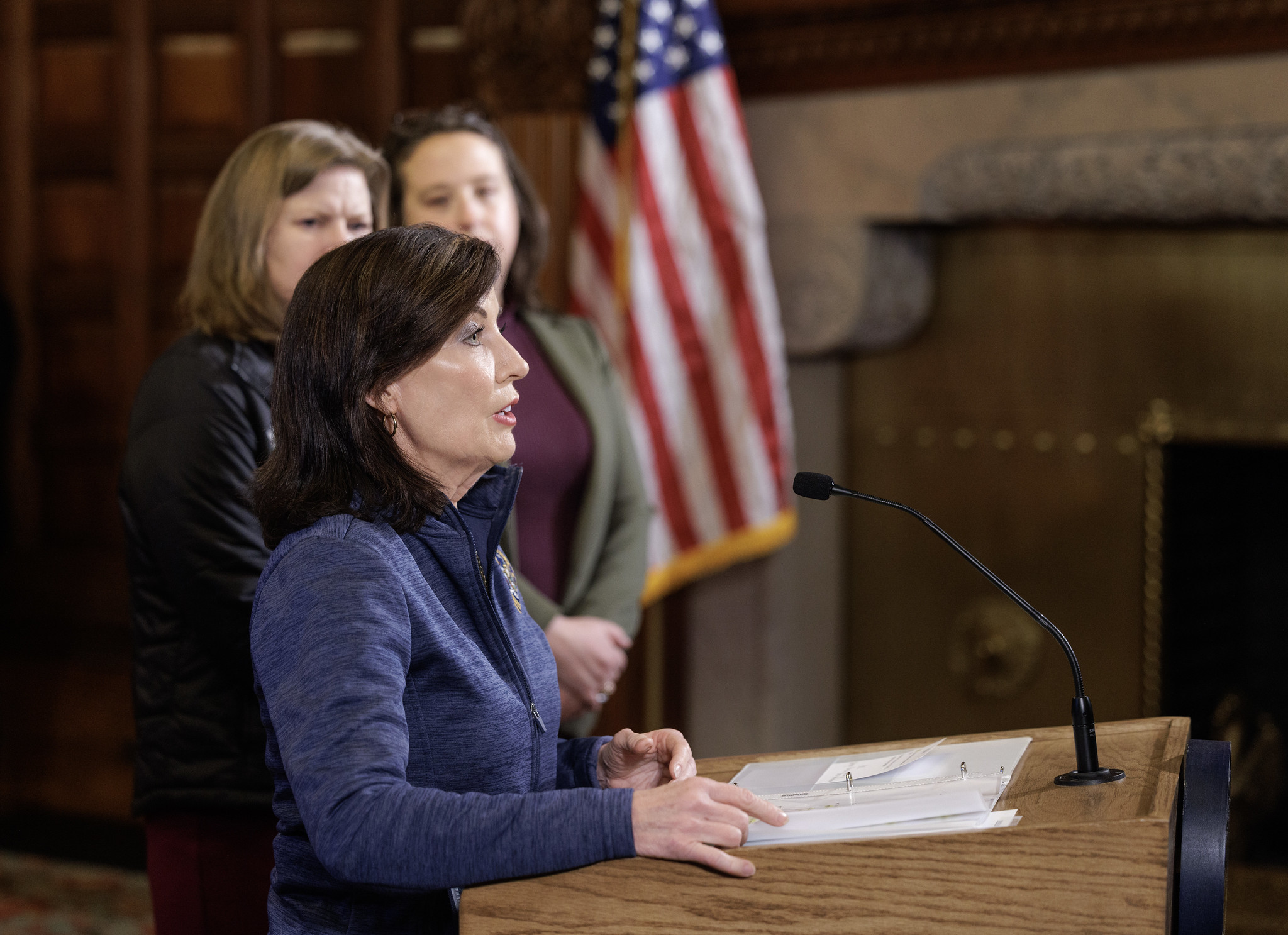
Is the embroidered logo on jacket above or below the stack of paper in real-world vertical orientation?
above

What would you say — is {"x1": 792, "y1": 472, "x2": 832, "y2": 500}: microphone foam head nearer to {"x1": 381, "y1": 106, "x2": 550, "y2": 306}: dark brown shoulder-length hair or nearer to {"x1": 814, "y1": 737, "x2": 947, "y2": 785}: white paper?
Result: {"x1": 814, "y1": 737, "x2": 947, "y2": 785}: white paper

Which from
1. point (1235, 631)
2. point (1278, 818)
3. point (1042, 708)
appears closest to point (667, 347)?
point (1042, 708)

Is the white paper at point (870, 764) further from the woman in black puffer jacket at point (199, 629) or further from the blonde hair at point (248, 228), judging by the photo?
the blonde hair at point (248, 228)

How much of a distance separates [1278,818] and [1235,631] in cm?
45

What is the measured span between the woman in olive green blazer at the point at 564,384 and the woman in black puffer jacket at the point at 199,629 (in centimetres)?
47

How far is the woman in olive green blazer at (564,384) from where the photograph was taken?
6.83ft

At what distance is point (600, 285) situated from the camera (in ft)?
10.2

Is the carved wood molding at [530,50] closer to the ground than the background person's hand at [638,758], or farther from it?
farther from it

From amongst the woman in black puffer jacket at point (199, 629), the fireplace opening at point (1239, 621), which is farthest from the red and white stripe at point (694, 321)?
the woman in black puffer jacket at point (199, 629)

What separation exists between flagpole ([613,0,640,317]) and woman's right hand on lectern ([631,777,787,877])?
2.05 meters

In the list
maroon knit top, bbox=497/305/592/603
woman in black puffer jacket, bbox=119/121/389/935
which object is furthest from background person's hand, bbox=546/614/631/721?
woman in black puffer jacket, bbox=119/121/389/935

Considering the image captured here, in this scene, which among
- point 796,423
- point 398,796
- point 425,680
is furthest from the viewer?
point 796,423

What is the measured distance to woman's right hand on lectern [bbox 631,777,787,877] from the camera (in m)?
1.04

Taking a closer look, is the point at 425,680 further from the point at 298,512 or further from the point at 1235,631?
the point at 1235,631
